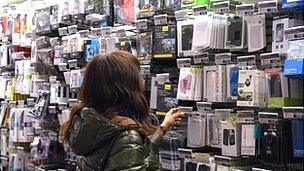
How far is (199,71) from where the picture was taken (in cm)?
316

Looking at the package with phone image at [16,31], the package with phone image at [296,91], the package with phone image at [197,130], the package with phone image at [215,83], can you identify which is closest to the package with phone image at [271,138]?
the package with phone image at [296,91]

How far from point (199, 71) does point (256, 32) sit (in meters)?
0.47

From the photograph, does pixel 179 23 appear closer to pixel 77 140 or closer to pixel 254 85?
pixel 254 85

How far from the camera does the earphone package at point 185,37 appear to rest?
3213mm

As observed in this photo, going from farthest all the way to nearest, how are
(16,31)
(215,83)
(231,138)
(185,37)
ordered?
1. (16,31)
2. (185,37)
3. (215,83)
4. (231,138)

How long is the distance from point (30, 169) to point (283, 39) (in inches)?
118

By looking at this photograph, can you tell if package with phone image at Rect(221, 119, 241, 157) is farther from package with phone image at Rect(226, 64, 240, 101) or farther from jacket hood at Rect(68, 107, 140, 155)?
jacket hood at Rect(68, 107, 140, 155)

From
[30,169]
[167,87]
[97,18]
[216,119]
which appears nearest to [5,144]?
[30,169]

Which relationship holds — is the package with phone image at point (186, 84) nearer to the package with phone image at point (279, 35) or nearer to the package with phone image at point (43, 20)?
the package with phone image at point (279, 35)

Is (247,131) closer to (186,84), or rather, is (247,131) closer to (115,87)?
(186,84)

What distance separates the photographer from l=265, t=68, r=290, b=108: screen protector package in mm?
2619

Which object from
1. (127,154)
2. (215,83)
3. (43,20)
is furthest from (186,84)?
(43,20)

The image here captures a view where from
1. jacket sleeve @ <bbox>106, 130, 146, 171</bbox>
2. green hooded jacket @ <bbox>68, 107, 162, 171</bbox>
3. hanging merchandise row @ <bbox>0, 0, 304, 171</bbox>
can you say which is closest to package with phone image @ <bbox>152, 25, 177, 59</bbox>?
hanging merchandise row @ <bbox>0, 0, 304, 171</bbox>

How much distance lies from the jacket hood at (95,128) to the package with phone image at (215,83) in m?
0.79
